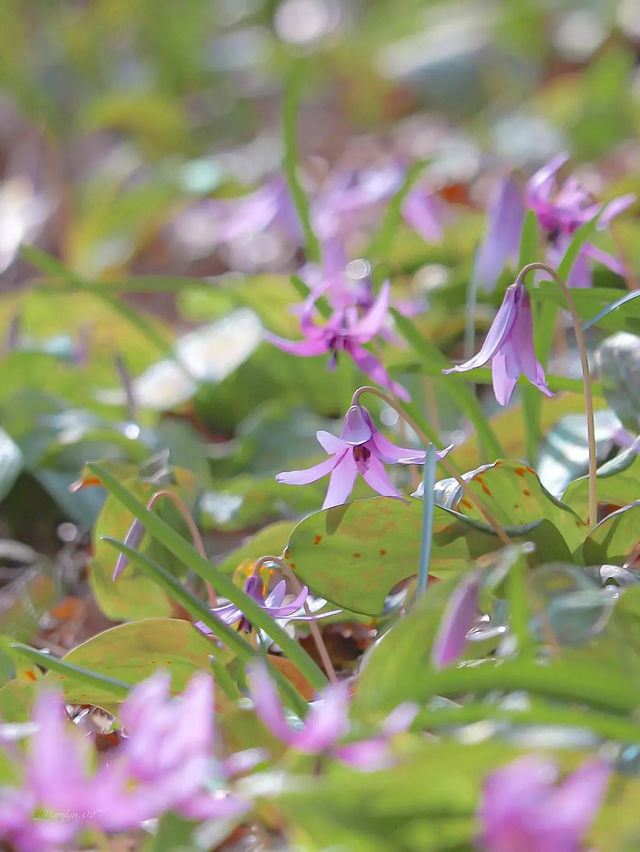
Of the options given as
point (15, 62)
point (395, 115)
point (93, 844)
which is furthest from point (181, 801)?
point (15, 62)

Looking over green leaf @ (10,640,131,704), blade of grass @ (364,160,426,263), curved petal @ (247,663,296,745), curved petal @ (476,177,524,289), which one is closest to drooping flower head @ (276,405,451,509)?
green leaf @ (10,640,131,704)

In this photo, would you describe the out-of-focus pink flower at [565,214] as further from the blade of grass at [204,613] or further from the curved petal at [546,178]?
the blade of grass at [204,613]

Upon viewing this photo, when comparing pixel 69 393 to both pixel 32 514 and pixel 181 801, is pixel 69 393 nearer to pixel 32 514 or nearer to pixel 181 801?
pixel 32 514

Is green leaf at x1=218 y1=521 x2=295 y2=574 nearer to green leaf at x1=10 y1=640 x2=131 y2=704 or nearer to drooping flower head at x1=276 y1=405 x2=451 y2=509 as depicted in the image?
drooping flower head at x1=276 y1=405 x2=451 y2=509

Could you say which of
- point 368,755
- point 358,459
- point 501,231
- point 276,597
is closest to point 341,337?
point 358,459

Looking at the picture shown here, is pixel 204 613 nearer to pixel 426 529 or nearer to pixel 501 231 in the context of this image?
pixel 426 529

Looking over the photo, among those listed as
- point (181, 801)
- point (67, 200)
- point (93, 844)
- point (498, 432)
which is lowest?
point (67, 200)

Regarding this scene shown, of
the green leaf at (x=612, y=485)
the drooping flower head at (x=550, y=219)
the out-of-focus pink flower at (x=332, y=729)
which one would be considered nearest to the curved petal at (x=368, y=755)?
the out-of-focus pink flower at (x=332, y=729)
